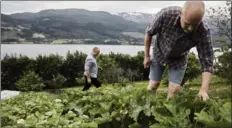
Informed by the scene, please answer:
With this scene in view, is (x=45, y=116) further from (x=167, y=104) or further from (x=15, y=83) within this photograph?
(x=15, y=83)

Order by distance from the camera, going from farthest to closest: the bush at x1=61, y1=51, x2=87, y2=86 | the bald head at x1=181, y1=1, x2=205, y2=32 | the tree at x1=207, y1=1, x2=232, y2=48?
the bush at x1=61, y1=51, x2=87, y2=86 → the tree at x1=207, y1=1, x2=232, y2=48 → the bald head at x1=181, y1=1, x2=205, y2=32

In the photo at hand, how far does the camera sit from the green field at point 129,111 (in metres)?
1.79

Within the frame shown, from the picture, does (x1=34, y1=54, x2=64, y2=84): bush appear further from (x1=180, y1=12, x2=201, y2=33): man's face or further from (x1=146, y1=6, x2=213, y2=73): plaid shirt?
(x1=180, y1=12, x2=201, y2=33): man's face

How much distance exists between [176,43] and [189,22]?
48cm

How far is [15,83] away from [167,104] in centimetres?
1526

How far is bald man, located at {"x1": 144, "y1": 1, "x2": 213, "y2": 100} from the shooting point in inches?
92.4

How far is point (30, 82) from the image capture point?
16453 mm

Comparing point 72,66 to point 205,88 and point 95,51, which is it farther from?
point 205,88

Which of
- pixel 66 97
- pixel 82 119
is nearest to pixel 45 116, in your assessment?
pixel 82 119

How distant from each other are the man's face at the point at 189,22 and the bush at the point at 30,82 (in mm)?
14308

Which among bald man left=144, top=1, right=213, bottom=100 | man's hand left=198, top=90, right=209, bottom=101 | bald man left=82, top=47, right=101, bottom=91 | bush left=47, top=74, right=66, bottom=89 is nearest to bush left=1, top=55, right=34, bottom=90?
bush left=47, top=74, right=66, bottom=89

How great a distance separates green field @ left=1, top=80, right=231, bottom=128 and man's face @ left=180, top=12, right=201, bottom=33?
358 millimetres

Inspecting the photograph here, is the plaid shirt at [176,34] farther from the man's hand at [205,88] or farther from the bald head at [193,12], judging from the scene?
the bald head at [193,12]

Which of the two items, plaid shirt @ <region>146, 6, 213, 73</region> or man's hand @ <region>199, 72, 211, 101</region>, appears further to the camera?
plaid shirt @ <region>146, 6, 213, 73</region>
